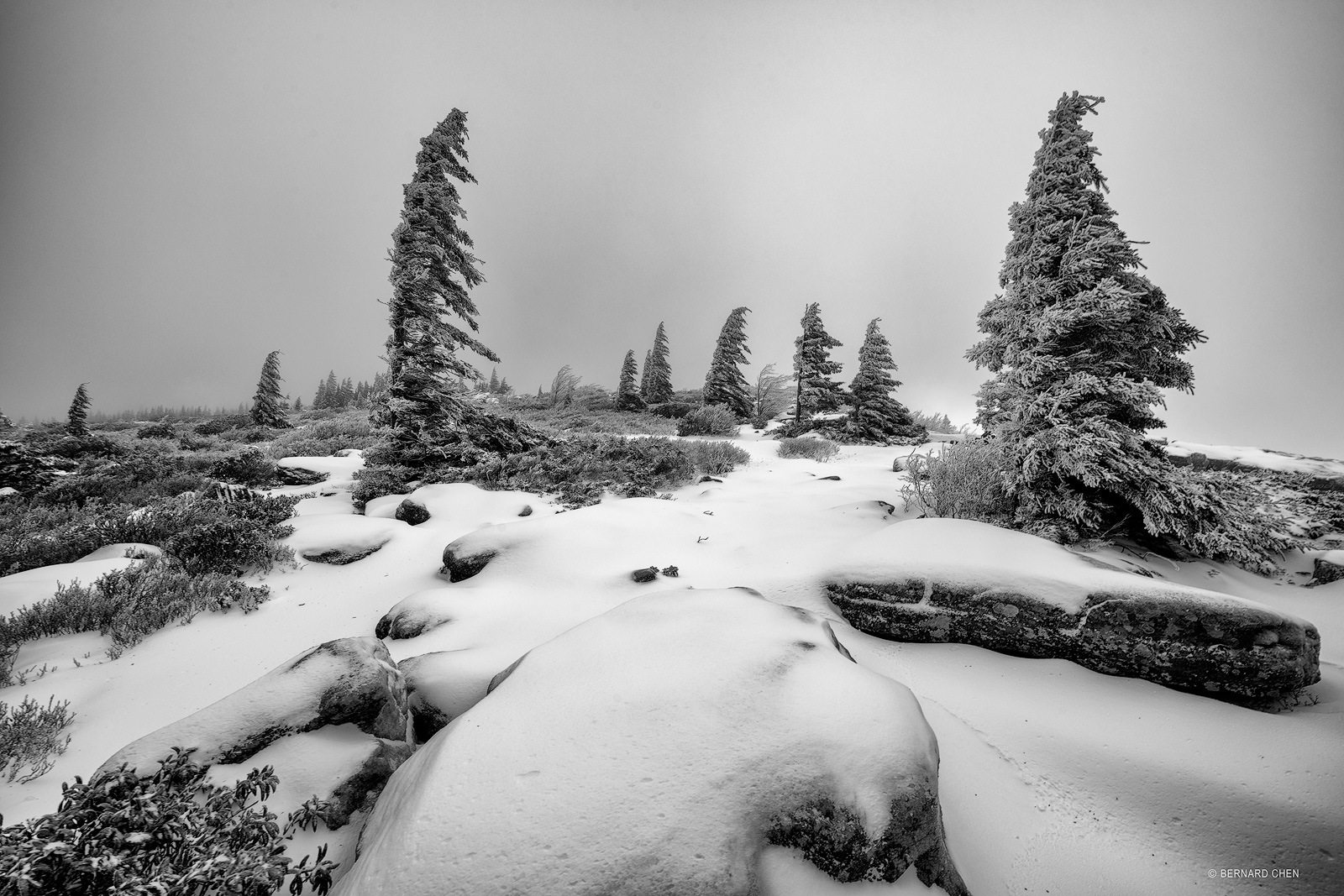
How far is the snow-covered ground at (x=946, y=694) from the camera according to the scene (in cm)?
206

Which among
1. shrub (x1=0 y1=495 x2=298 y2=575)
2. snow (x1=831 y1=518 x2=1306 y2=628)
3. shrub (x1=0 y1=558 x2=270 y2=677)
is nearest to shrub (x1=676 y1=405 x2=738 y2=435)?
shrub (x1=0 y1=495 x2=298 y2=575)

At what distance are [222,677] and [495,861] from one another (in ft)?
11.2

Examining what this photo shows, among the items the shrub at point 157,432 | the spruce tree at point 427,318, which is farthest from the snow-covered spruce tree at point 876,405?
the shrub at point 157,432

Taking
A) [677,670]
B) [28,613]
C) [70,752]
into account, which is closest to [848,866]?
[677,670]

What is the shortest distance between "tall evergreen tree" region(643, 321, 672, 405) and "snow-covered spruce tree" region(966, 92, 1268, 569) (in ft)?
84.4

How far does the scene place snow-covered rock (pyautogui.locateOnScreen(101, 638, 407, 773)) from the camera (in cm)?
212

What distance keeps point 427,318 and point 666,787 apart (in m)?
9.73

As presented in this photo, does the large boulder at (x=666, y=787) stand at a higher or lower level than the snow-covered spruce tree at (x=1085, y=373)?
lower

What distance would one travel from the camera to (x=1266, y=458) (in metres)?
7.49

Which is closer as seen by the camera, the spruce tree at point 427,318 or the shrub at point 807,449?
the spruce tree at point 427,318

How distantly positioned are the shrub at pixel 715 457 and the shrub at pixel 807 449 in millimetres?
2352

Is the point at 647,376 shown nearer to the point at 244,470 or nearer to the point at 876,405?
the point at 876,405

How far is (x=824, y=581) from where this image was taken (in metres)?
4.03

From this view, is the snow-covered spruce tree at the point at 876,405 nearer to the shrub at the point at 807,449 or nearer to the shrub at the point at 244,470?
the shrub at the point at 807,449
